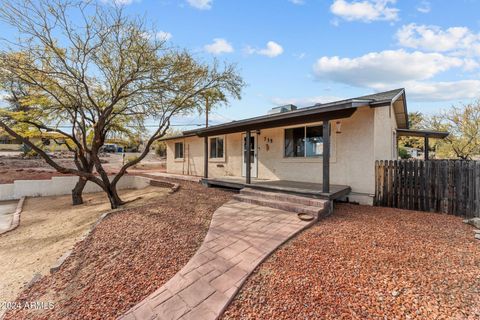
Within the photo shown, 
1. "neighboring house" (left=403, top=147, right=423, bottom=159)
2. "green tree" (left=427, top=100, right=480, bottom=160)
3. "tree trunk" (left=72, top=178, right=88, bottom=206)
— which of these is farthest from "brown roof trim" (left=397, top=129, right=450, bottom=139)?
"neighboring house" (left=403, top=147, right=423, bottom=159)

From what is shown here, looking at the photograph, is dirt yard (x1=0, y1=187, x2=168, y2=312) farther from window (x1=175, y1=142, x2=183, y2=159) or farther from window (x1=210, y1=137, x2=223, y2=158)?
window (x1=175, y1=142, x2=183, y2=159)

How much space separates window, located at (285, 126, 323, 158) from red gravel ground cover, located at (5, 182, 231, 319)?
4664mm

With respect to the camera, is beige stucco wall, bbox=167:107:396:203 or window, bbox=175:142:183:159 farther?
window, bbox=175:142:183:159

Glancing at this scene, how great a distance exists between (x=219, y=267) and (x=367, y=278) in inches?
77.6

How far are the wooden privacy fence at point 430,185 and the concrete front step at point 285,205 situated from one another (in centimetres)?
263

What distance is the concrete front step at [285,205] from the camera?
5246 millimetres

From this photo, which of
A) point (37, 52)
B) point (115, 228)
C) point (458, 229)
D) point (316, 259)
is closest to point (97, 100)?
point (37, 52)

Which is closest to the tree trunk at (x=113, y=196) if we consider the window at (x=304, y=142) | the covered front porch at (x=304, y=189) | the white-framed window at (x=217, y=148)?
the covered front porch at (x=304, y=189)

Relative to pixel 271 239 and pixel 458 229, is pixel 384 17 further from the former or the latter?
pixel 271 239

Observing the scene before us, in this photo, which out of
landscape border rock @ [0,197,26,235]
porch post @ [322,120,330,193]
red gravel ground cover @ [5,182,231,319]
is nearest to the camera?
red gravel ground cover @ [5,182,231,319]

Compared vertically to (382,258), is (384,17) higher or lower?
higher

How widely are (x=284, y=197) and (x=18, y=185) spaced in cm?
1319

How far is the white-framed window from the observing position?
12.0 m

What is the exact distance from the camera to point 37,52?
6.16 m
